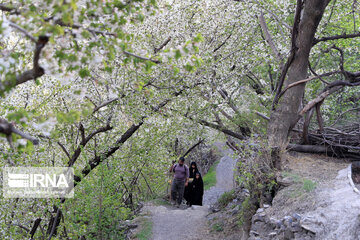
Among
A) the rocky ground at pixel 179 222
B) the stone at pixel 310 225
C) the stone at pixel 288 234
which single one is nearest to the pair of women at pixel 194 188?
the rocky ground at pixel 179 222

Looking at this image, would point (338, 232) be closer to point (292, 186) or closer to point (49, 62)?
point (292, 186)

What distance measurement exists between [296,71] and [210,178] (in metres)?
17.8

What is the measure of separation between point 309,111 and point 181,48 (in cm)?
632

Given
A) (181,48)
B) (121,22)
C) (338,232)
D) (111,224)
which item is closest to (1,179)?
(111,224)

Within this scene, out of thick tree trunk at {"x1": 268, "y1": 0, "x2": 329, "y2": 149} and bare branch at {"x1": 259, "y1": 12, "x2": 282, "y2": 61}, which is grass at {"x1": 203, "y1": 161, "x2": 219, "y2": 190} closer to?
bare branch at {"x1": 259, "y1": 12, "x2": 282, "y2": 61}

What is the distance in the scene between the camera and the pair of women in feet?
43.0

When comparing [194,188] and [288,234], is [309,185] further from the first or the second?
[194,188]

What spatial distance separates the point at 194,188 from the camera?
43.5 ft

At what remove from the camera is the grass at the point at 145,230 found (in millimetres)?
9414

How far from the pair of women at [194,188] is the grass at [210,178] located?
1026 centimetres

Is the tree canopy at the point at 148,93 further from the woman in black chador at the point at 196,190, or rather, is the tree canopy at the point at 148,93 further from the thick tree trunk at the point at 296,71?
the woman in black chador at the point at 196,190

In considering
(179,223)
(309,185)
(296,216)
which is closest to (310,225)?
(296,216)

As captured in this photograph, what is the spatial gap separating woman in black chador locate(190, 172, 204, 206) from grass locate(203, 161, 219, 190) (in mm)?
10236

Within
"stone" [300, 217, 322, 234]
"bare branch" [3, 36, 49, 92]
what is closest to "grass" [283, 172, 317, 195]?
"stone" [300, 217, 322, 234]
